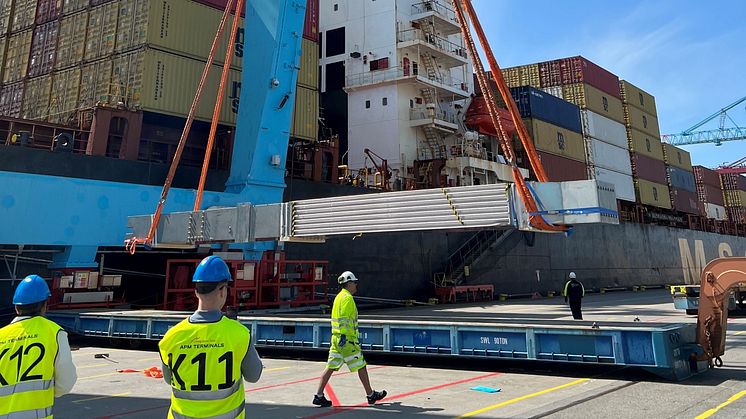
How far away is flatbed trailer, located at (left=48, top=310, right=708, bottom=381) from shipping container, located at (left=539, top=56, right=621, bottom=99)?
125ft

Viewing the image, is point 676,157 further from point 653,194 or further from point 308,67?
point 308,67

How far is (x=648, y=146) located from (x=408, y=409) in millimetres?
52355

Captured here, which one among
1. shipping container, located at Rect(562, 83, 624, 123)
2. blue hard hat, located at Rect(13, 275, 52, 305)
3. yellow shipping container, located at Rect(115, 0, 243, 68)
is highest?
shipping container, located at Rect(562, 83, 624, 123)

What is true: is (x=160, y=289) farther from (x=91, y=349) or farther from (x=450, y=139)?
(x=450, y=139)

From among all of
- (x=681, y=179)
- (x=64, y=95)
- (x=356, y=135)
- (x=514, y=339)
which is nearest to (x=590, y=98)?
(x=681, y=179)

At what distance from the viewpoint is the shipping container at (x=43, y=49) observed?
72.6ft

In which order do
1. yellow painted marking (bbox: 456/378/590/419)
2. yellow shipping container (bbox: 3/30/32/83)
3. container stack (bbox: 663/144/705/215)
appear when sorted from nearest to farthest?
yellow painted marking (bbox: 456/378/590/419) → yellow shipping container (bbox: 3/30/32/83) → container stack (bbox: 663/144/705/215)

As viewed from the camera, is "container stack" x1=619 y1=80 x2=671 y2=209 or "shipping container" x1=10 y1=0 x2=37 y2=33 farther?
"container stack" x1=619 y1=80 x2=671 y2=209

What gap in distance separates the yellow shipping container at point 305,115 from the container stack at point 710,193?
2054 inches

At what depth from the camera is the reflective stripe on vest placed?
284 cm

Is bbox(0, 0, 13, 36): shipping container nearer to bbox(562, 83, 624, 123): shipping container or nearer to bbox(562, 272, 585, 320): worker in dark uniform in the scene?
bbox(562, 272, 585, 320): worker in dark uniform

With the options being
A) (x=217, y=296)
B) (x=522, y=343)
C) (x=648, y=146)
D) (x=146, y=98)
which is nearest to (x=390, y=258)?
(x=146, y=98)

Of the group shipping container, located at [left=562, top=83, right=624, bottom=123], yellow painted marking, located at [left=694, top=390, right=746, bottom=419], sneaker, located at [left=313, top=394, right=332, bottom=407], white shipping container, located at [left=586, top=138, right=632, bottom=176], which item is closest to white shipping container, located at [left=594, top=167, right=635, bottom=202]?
white shipping container, located at [left=586, top=138, right=632, bottom=176]

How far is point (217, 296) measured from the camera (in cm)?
279
